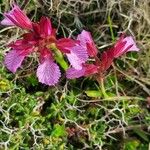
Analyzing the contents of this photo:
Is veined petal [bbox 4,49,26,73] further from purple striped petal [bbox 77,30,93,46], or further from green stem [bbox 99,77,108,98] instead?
green stem [bbox 99,77,108,98]

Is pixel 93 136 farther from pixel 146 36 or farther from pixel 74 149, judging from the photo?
pixel 146 36

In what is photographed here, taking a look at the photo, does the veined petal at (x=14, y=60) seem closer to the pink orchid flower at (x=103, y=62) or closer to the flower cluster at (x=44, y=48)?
the flower cluster at (x=44, y=48)

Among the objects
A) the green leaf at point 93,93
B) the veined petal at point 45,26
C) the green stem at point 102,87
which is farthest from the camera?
the green leaf at point 93,93

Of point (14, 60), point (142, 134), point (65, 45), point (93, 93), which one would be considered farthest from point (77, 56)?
point (142, 134)

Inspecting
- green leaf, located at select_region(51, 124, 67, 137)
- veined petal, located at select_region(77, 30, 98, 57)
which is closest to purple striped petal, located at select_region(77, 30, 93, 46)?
veined petal, located at select_region(77, 30, 98, 57)

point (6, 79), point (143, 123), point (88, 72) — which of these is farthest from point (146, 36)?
point (6, 79)

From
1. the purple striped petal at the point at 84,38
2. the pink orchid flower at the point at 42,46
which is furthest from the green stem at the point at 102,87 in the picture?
the pink orchid flower at the point at 42,46
